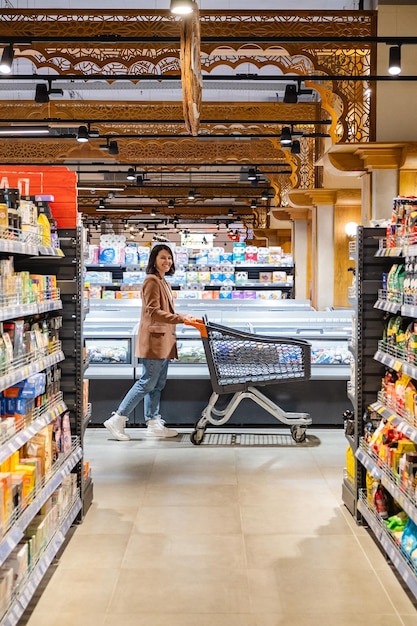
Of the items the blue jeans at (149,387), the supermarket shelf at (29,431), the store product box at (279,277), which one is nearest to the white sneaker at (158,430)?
the blue jeans at (149,387)

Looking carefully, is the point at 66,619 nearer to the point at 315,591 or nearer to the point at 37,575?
the point at 37,575

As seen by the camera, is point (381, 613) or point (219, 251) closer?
point (381, 613)

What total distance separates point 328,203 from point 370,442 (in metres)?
→ 11.1

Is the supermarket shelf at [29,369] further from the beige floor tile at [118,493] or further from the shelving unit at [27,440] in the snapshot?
the beige floor tile at [118,493]

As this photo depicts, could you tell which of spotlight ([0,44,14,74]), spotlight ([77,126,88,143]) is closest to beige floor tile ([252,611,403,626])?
spotlight ([0,44,14,74])

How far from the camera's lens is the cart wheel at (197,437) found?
7117 mm

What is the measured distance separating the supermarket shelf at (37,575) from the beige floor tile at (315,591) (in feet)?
3.45

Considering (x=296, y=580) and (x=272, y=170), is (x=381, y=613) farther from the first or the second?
(x=272, y=170)

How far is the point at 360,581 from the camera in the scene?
398cm

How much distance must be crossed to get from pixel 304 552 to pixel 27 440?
5.98 ft

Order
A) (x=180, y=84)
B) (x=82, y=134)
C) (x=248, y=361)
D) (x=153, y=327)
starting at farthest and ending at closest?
1. (x=180, y=84)
2. (x=82, y=134)
3. (x=153, y=327)
4. (x=248, y=361)

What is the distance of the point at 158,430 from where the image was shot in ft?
24.3

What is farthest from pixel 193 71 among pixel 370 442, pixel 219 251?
pixel 219 251

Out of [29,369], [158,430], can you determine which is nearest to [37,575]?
[29,369]
